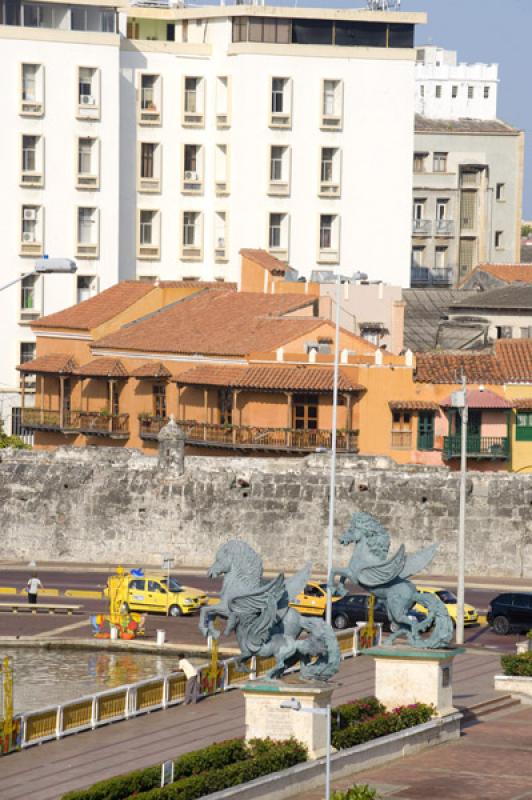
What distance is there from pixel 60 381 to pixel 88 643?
32.2m

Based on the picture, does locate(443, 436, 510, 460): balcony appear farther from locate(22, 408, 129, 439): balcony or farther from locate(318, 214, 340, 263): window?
locate(318, 214, 340, 263): window

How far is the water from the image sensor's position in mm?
63938

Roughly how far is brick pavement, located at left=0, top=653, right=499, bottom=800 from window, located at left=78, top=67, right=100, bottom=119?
59286mm

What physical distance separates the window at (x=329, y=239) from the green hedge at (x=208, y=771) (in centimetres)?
7487

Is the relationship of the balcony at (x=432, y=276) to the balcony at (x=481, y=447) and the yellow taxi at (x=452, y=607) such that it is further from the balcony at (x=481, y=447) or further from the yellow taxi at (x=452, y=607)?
the yellow taxi at (x=452, y=607)

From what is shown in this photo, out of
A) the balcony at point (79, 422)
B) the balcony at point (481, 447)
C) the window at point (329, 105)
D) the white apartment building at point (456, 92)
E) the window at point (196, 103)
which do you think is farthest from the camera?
the white apartment building at point (456, 92)

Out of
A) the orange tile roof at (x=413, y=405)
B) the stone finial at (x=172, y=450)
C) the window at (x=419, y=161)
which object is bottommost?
the stone finial at (x=172, y=450)

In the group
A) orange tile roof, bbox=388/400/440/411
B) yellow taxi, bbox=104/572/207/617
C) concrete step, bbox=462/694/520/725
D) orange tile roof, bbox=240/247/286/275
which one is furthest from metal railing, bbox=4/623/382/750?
orange tile roof, bbox=240/247/286/275

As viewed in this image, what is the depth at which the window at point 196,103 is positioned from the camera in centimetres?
12162

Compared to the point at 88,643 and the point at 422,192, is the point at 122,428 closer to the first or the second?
the point at 88,643

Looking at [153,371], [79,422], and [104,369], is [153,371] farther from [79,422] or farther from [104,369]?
[79,422]

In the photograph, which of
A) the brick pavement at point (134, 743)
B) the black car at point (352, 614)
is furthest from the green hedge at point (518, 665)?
the black car at point (352, 614)

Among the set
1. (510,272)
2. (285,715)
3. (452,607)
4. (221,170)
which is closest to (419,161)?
(221,170)

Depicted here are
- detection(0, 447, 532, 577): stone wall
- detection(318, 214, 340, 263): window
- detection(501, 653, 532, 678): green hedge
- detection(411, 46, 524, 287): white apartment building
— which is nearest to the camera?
detection(501, 653, 532, 678): green hedge
